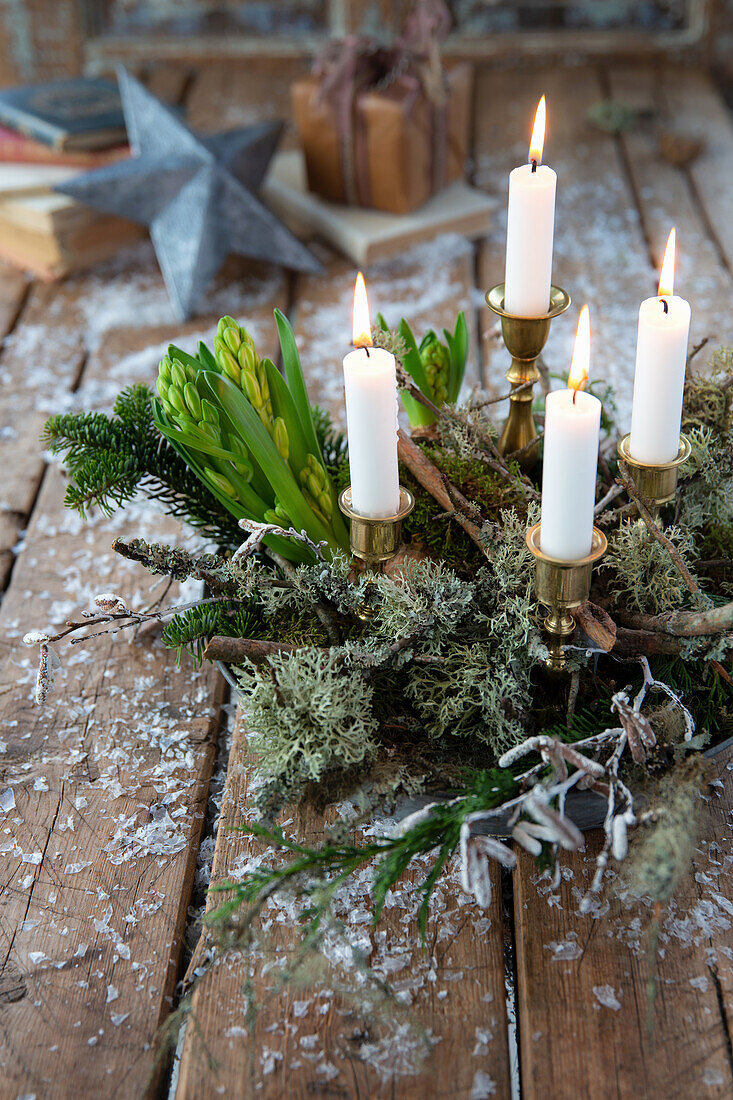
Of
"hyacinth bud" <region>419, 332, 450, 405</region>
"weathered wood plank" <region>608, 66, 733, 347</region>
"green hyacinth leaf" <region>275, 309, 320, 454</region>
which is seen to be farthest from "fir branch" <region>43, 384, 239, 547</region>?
"weathered wood plank" <region>608, 66, 733, 347</region>

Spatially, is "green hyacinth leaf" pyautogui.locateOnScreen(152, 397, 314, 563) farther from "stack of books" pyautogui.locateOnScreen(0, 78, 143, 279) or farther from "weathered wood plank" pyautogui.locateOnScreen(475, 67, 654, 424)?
"stack of books" pyautogui.locateOnScreen(0, 78, 143, 279)

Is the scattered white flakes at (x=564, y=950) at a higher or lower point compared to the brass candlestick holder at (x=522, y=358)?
lower

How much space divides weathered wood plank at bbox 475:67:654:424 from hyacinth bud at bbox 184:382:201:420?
1.75ft

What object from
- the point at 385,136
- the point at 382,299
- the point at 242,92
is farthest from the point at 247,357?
the point at 242,92

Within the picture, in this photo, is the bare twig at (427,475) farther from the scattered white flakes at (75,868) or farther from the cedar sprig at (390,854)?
the scattered white flakes at (75,868)

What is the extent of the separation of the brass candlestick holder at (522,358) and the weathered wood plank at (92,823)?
0.32 m

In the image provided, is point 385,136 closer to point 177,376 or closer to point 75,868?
point 177,376

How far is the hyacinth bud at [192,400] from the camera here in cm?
64

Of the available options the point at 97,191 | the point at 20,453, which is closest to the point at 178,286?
the point at 97,191

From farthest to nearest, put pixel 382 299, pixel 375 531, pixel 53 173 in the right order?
1. pixel 53 173
2. pixel 382 299
3. pixel 375 531

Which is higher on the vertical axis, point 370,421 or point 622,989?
point 370,421

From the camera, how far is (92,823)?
68 cm

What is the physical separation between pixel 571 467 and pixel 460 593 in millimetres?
131

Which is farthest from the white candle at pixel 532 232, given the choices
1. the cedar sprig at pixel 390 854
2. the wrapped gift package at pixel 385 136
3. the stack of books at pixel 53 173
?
the stack of books at pixel 53 173
